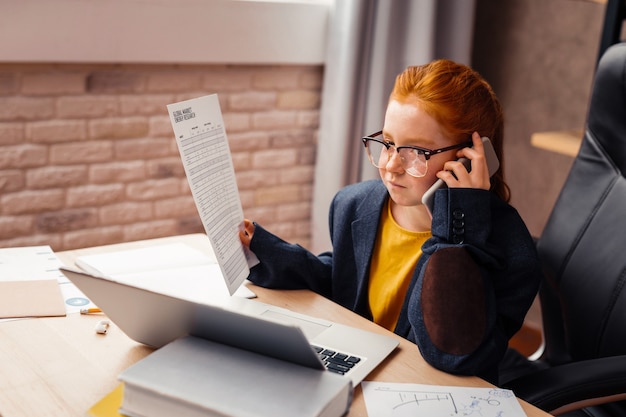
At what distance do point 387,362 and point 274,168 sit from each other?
1821 millimetres

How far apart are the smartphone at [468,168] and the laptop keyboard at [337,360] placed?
0.32 meters

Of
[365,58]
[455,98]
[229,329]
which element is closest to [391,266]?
[455,98]

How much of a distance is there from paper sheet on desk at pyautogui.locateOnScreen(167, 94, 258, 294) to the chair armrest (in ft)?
1.74

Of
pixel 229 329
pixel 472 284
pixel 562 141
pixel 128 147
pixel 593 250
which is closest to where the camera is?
pixel 229 329

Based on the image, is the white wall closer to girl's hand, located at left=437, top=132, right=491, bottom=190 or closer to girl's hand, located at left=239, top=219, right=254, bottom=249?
girl's hand, located at left=239, top=219, right=254, bottom=249

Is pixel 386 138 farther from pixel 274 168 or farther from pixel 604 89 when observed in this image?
pixel 274 168

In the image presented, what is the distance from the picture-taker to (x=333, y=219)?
168 centimetres

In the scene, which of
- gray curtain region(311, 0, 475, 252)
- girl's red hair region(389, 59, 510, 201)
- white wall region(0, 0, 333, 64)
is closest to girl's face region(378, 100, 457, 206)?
girl's red hair region(389, 59, 510, 201)

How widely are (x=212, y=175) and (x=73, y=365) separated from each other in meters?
0.39

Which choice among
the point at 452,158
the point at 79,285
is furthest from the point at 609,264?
the point at 79,285

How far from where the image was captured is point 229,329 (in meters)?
1.05

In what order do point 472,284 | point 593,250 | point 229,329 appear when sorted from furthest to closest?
point 593,250, point 472,284, point 229,329

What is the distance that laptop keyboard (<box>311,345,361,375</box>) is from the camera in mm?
1184

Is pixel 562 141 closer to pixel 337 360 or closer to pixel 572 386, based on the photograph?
pixel 572 386
